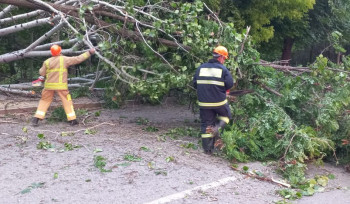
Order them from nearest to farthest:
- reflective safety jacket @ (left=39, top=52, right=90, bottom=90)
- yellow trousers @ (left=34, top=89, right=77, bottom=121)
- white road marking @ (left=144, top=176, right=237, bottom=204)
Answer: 1. white road marking @ (left=144, top=176, right=237, bottom=204)
2. reflective safety jacket @ (left=39, top=52, right=90, bottom=90)
3. yellow trousers @ (left=34, top=89, right=77, bottom=121)

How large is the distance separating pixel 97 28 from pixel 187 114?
3.13 meters

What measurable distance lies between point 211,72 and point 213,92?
307mm

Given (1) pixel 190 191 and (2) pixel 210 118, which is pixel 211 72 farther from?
(1) pixel 190 191

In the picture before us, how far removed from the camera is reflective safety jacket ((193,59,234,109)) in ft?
21.5

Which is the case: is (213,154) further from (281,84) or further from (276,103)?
(281,84)

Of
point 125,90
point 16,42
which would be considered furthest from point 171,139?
point 16,42

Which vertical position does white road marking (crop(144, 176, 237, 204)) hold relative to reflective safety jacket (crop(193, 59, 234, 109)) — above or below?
below

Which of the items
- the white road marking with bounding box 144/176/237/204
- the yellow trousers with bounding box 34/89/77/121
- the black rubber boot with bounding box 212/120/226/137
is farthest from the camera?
the yellow trousers with bounding box 34/89/77/121

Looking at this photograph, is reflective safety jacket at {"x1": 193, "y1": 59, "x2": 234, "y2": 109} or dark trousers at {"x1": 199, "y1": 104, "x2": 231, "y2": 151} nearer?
reflective safety jacket at {"x1": 193, "y1": 59, "x2": 234, "y2": 109}

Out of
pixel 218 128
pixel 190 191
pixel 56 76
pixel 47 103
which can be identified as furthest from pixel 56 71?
pixel 190 191

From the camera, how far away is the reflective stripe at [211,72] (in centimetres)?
658

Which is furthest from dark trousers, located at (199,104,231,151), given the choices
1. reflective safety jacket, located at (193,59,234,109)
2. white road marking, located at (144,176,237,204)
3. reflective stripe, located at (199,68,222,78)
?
white road marking, located at (144,176,237,204)

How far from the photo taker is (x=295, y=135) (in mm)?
6254

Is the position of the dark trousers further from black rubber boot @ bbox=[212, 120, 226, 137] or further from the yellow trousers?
the yellow trousers
